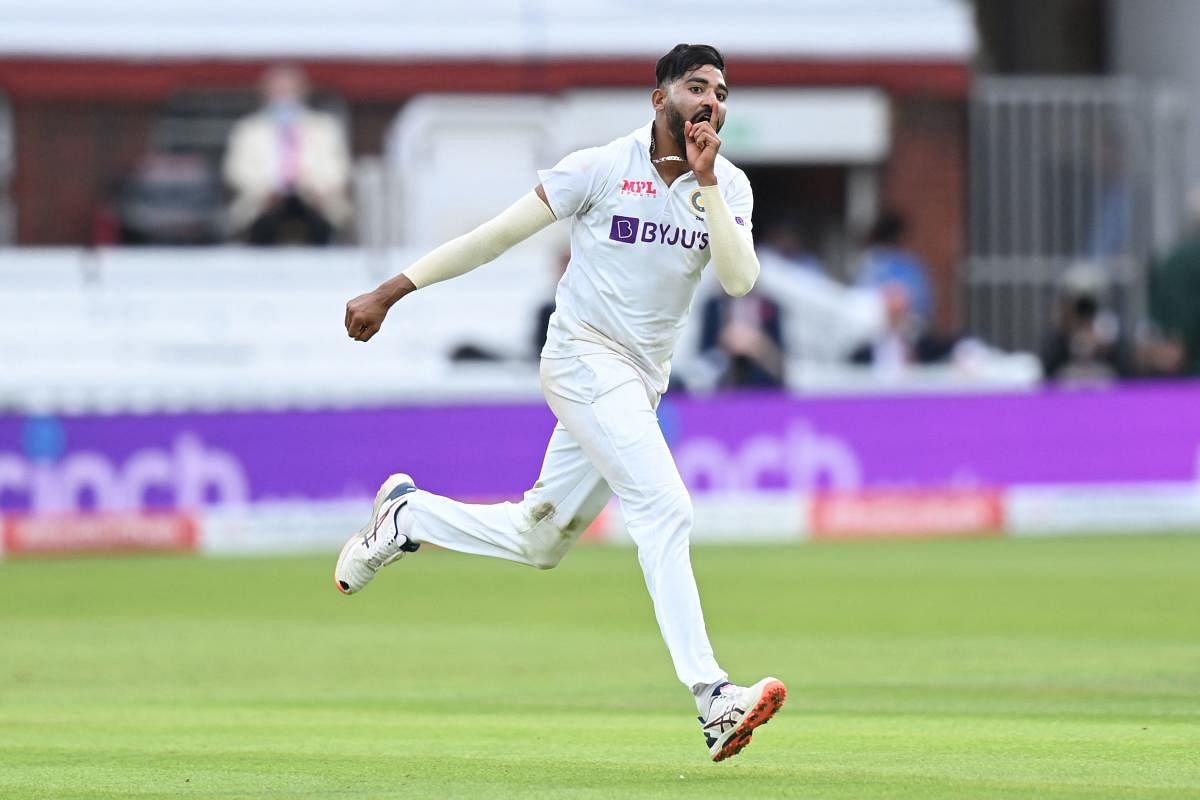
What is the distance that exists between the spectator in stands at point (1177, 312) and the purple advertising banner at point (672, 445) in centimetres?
64

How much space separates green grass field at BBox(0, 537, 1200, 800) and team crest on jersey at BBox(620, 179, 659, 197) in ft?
5.22

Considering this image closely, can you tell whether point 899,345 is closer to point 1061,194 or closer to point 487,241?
point 1061,194

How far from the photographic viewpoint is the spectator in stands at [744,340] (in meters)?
17.0

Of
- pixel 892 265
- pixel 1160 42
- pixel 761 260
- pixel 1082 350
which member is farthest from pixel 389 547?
pixel 1160 42

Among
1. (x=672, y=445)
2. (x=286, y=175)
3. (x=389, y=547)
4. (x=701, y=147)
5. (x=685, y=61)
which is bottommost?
(x=672, y=445)

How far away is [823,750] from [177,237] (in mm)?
14275

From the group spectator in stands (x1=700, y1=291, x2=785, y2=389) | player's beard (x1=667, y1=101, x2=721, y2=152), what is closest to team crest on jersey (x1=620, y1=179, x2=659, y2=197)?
player's beard (x1=667, y1=101, x2=721, y2=152)

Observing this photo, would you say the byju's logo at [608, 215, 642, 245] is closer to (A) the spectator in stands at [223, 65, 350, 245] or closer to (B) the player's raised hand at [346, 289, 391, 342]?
(B) the player's raised hand at [346, 289, 391, 342]

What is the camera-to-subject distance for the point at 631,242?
717cm

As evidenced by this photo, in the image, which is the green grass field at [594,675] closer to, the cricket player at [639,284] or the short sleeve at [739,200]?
the cricket player at [639,284]

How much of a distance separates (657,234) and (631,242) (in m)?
0.08

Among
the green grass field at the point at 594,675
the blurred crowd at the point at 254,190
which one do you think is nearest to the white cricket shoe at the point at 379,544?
the green grass field at the point at 594,675

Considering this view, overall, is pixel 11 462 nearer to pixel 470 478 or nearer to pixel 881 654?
pixel 470 478

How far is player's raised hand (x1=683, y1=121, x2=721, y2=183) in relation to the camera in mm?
6801
